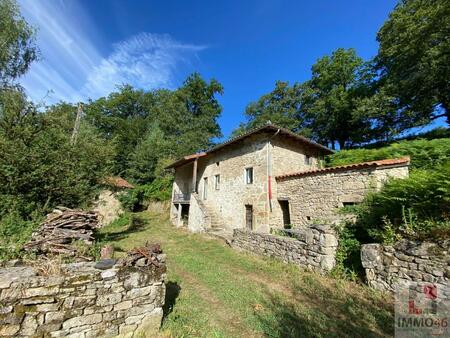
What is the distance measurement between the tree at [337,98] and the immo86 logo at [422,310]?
15678 millimetres

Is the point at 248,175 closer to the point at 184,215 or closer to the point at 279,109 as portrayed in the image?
the point at 184,215

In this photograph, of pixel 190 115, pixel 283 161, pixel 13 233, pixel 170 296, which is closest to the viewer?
pixel 170 296

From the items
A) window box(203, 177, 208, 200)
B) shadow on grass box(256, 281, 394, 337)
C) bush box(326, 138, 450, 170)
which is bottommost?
shadow on grass box(256, 281, 394, 337)

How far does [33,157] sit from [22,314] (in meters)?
6.68

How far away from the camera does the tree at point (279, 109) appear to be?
22891 mm

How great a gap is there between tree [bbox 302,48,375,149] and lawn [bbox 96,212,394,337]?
15.8m

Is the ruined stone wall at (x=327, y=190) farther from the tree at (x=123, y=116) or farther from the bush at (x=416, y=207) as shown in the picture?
the tree at (x=123, y=116)

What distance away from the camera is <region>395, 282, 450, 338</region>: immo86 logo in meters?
3.39

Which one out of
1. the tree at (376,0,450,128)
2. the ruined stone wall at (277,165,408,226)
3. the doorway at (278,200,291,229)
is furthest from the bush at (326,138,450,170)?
the tree at (376,0,450,128)

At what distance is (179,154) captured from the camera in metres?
24.5

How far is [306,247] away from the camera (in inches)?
243

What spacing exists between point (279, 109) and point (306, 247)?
69.8ft

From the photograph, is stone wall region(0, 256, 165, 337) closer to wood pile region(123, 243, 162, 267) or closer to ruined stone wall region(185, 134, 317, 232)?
wood pile region(123, 243, 162, 267)

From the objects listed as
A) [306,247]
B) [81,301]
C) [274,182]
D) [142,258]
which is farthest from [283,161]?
[81,301]
